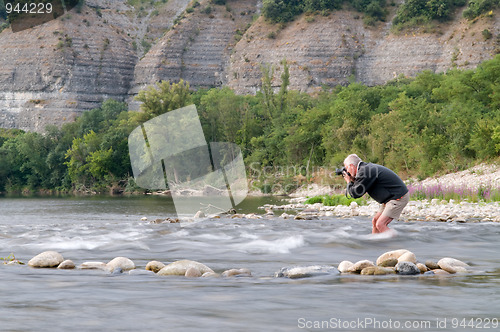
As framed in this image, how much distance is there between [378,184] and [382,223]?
134 cm

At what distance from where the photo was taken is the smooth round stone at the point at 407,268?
357 inches

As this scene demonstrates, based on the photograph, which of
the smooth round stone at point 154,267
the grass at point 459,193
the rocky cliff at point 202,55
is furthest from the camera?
the rocky cliff at point 202,55

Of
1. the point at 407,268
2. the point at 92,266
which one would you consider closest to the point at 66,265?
the point at 92,266

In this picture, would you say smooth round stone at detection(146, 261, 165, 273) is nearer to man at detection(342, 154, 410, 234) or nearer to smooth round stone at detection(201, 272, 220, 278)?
smooth round stone at detection(201, 272, 220, 278)

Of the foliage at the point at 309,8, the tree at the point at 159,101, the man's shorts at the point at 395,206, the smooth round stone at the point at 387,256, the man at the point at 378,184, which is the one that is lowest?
the smooth round stone at the point at 387,256

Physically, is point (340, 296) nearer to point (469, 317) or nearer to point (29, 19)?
point (469, 317)

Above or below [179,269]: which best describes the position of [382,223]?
below

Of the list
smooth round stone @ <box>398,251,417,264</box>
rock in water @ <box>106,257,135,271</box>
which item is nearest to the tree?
rock in water @ <box>106,257,135,271</box>

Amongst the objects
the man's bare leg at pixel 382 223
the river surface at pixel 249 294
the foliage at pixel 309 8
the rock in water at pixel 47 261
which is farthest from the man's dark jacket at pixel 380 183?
the foliage at pixel 309 8

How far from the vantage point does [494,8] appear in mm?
93062

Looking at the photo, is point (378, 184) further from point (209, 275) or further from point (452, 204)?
point (452, 204)

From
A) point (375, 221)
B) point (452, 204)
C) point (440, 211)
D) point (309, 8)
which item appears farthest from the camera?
point (309, 8)

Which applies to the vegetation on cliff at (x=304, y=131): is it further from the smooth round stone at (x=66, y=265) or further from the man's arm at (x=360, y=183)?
the smooth round stone at (x=66, y=265)

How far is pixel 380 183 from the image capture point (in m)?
13.4
